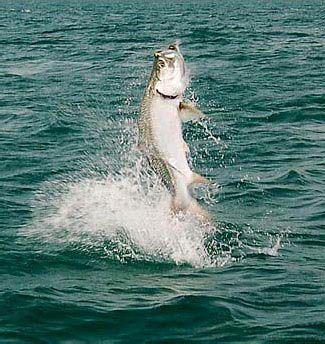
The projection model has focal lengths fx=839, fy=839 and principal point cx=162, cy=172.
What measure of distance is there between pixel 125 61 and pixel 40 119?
46.3 feet

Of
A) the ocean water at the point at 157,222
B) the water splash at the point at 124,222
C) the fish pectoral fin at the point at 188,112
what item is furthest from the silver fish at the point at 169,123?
the water splash at the point at 124,222

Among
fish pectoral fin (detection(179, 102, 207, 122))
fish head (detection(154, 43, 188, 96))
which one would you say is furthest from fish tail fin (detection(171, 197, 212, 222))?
fish head (detection(154, 43, 188, 96))

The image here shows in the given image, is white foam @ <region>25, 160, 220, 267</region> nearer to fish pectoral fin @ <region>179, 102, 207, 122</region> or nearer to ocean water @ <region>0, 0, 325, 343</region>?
ocean water @ <region>0, 0, 325, 343</region>

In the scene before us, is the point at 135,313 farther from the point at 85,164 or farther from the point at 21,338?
the point at 85,164

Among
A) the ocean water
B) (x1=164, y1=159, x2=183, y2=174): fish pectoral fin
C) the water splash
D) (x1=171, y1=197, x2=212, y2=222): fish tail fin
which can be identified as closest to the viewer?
the ocean water

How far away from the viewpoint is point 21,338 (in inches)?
343

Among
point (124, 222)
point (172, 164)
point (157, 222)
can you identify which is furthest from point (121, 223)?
point (172, 164)

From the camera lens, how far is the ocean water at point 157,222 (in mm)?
9281

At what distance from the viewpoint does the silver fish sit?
936 cm

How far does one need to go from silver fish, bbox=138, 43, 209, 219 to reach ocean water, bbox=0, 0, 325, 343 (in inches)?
51.2

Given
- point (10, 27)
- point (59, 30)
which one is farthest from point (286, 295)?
point (10, 27)

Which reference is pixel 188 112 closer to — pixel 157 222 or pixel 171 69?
pixel 171 69

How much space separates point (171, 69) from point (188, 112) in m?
0.52

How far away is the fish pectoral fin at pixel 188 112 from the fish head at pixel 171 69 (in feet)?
0.59
